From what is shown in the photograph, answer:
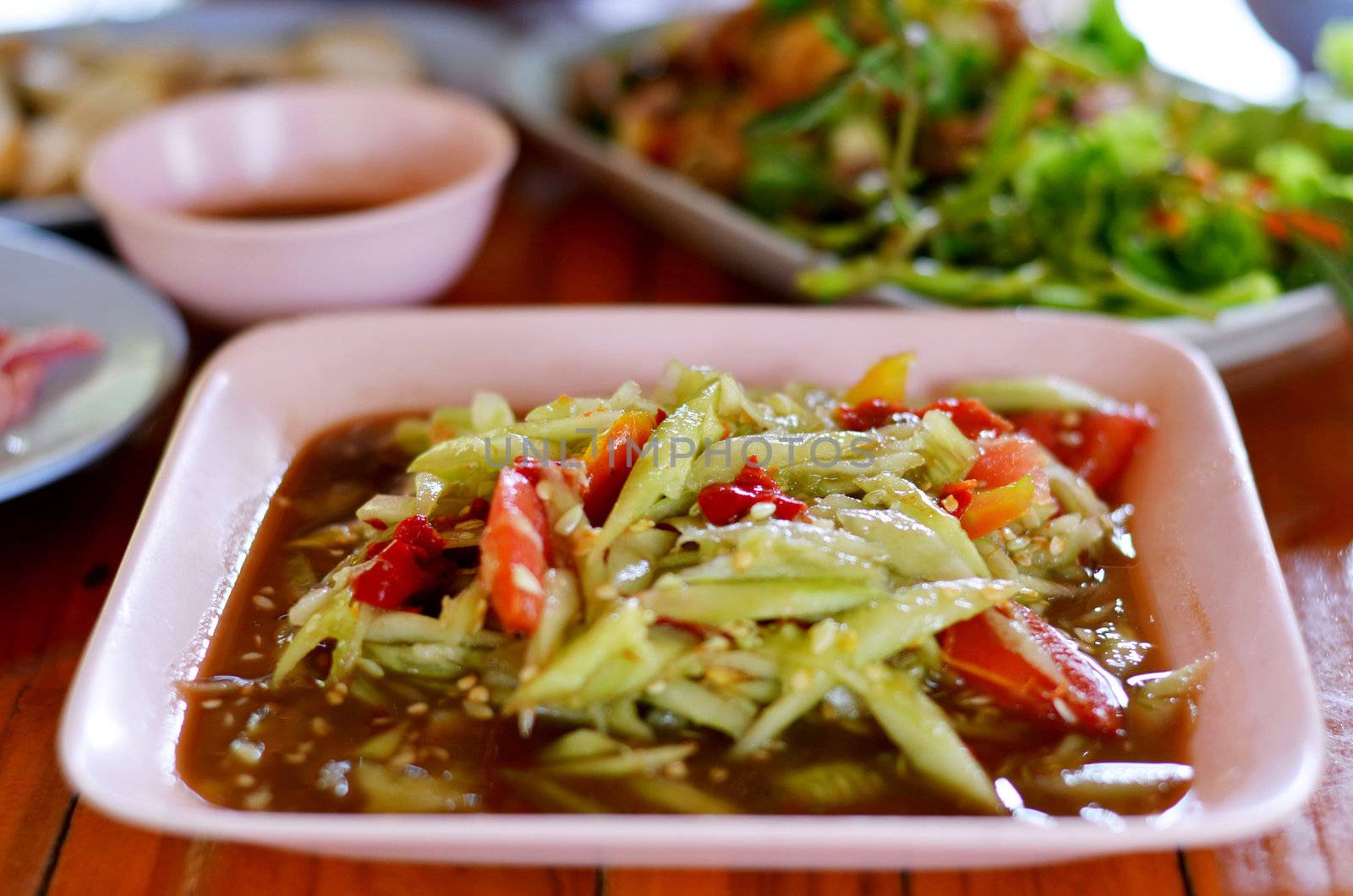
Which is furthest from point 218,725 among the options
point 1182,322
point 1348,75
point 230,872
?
point 1348,75

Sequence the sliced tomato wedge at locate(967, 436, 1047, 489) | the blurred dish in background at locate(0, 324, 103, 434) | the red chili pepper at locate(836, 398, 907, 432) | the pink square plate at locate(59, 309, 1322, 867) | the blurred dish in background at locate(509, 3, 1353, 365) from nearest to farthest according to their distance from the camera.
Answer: the pink square plate at locate(59, 309, 1322, 867) → the sliced tomato wedge at locate(967, 436, 1047, 489) → the red chili pepper at locate(836, 398, 907, 432) → the blurred dish in background at locate(0, 324, 103, 434) → the blurred dish in background at locate(509, 3, 1353, 365)

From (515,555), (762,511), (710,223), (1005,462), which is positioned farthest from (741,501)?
(710,223)

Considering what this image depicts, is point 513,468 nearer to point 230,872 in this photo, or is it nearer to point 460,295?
point 230,872

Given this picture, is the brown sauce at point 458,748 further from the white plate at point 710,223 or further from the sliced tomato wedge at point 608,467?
the white plate at point 710,223

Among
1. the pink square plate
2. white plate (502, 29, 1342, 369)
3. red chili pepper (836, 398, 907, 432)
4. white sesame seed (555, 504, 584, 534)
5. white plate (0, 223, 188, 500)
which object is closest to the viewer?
the pink square plate

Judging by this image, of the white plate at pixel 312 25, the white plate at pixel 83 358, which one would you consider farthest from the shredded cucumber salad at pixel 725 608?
the white plate at pixel 312 25

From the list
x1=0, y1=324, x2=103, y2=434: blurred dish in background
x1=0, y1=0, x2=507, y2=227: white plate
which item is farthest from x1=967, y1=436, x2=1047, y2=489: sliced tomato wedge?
x1=0, y1=0, x2=507, y2=227: white plate

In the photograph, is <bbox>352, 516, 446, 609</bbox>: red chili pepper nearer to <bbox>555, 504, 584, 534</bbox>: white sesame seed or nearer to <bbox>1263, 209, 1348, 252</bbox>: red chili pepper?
<bbox>555, 504, 584, 534</bbox>: white sesame seed
